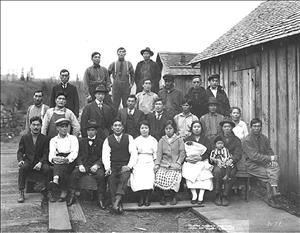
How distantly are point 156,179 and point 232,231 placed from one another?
190cm

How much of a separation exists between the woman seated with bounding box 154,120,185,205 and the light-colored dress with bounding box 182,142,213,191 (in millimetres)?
129

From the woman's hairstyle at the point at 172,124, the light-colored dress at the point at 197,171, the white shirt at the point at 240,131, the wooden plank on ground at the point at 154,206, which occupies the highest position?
the woman's hairstyle at the point at 172,124

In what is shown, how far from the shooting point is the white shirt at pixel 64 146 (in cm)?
700

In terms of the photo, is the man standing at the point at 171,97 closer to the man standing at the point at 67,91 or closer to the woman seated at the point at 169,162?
the woman seated at the point at 169,162

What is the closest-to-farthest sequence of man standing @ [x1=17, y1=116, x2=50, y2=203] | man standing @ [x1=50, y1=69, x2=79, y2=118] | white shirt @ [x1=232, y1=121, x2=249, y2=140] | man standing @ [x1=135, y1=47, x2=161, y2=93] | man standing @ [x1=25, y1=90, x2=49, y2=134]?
man standing @ [x1=17, y1=116, x2=50, y2=203]
white shirt @ [x1=232, y1=121, x2=249, y2=140]
man standing @ [x1=25, y1=90, x2=49, y2=134]
man standing @ [x1=50, y1=69, x2=79, y2=118]
man standing @ [x1=135, y1=47, x2=161, y2=93]

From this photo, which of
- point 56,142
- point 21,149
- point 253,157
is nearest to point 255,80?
point 253,157

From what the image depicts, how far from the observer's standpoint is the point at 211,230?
5727mm

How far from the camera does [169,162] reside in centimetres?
716

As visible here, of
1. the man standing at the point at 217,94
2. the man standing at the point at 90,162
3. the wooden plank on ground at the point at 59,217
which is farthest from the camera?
the man standing at the point at 217,94

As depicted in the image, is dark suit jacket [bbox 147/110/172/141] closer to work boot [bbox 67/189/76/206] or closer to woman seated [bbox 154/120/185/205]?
woman seated [bbox 154/120/185/205]

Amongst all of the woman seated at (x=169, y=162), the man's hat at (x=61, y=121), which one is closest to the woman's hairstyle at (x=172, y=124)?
the woman seated at (x=169, y=162)

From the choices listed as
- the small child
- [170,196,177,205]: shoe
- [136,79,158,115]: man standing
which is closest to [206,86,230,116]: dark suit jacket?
[136,79,158,115]: man standing

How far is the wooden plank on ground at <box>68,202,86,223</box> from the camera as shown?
6164mm

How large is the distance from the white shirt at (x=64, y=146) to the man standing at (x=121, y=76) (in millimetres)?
2777
